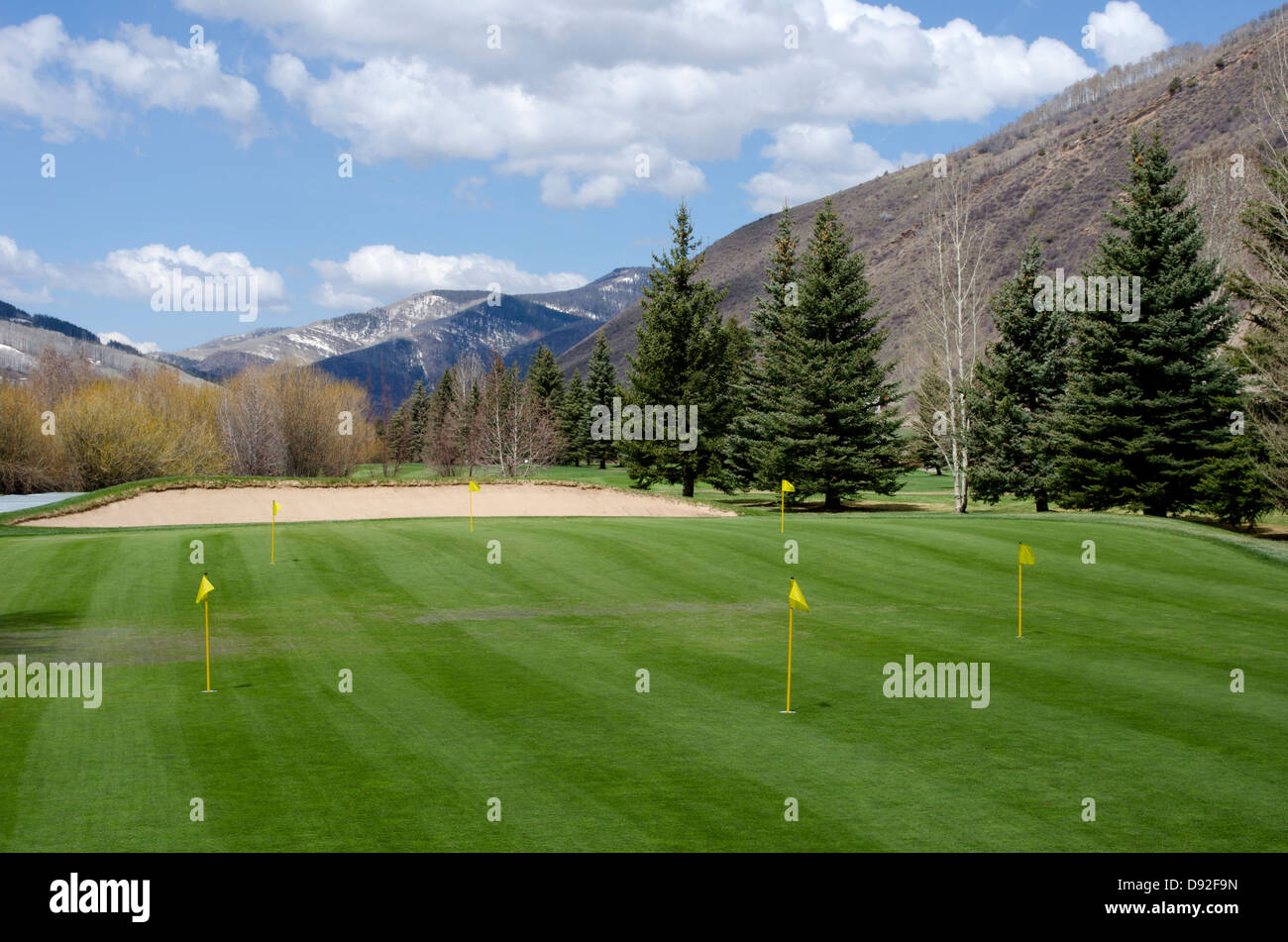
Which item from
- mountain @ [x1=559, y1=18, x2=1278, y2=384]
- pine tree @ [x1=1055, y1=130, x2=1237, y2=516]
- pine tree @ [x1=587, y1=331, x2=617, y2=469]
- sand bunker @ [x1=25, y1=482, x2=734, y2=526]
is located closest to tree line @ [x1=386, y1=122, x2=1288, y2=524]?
pine tree @ [x1=1055, y1=130, x2=1237, y2=516]

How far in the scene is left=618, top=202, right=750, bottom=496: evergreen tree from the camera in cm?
4553

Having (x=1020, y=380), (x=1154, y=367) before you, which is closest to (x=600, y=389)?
(x=1020, y=380)

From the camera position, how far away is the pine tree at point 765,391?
142 feet

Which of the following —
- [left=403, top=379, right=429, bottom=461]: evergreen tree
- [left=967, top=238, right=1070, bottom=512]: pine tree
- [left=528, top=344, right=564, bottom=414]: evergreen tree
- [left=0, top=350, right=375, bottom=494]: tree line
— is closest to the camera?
[left=967, top=238, right=1070, bottom=512]: pine tree

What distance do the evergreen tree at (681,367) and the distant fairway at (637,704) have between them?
25127 millimetres

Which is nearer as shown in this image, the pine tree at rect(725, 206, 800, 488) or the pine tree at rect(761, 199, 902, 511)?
the pine tree at rect(761, 199, 902, 511)

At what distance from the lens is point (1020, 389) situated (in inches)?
1588

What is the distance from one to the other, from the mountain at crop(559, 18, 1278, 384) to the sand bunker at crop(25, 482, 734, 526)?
64062mm

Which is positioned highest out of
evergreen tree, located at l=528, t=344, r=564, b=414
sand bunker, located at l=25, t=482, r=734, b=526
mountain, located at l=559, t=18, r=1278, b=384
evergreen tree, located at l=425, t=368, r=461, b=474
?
mountain, located at l=559, t=18, r=1278, b=384

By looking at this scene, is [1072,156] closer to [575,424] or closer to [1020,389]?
[575,424]

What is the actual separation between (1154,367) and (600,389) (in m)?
59.1

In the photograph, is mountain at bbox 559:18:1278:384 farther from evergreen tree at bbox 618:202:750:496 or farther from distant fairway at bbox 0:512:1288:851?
distant fairway at bbox 0:512:1288:851

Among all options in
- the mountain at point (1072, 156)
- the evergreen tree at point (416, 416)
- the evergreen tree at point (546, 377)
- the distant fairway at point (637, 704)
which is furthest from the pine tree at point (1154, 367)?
the evergreen tree at point (416, 416)
